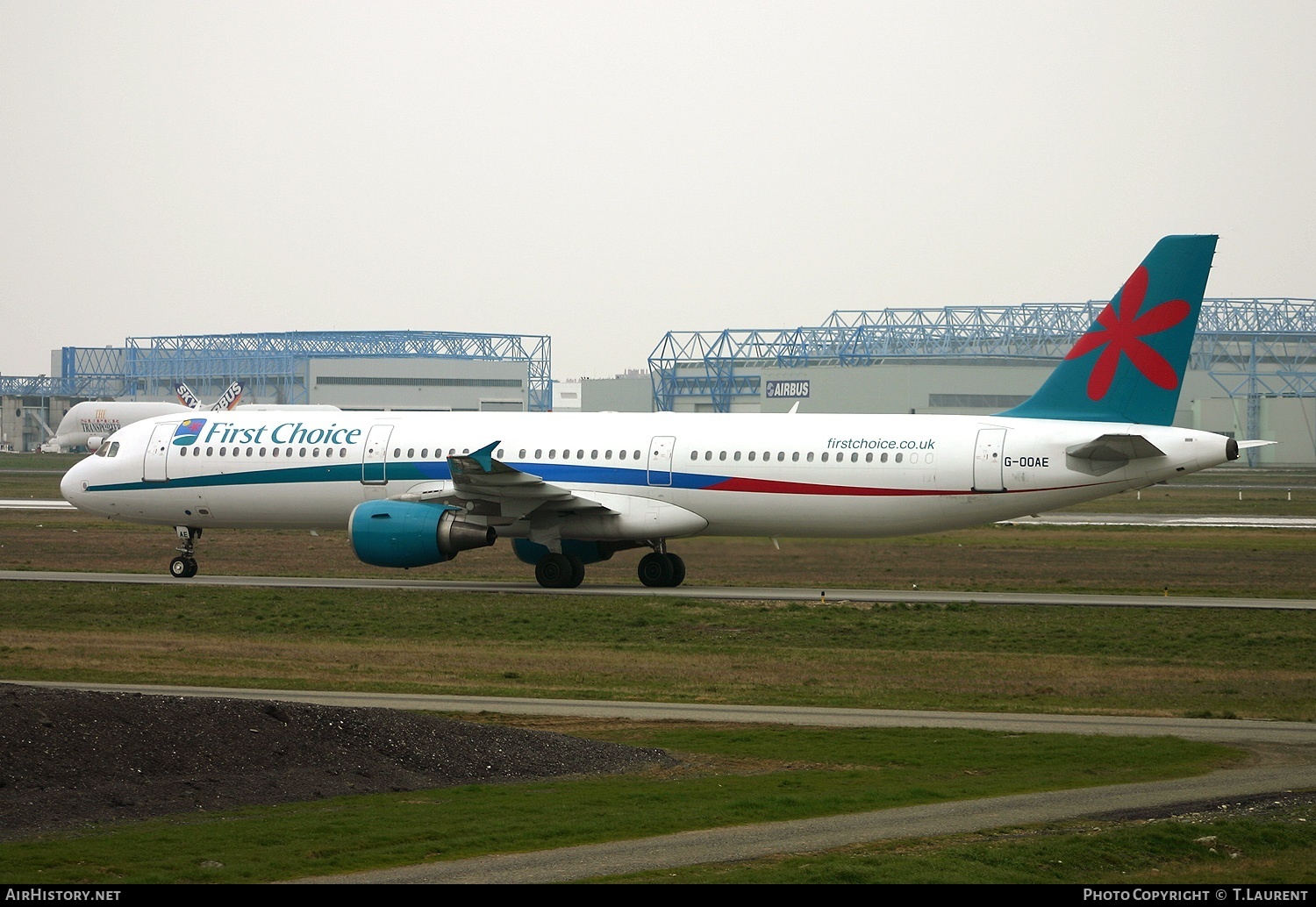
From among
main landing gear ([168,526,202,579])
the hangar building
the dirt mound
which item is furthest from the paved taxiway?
the hangar building

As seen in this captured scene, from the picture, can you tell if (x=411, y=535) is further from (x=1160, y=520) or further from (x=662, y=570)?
(x=1160, y=520)

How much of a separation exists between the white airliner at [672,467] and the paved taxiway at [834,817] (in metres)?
13.9

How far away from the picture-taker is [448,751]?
15430 millimetres

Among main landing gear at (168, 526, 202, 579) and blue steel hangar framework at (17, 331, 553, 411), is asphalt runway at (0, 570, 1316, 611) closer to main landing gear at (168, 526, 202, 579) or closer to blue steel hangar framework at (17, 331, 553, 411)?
main landing gear at (168, 526, 202, 579)

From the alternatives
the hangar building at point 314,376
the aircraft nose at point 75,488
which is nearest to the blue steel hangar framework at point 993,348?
the hangar building at point 314,376

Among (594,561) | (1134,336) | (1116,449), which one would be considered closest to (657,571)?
(594,561)

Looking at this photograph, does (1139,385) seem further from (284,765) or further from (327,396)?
(327,396)

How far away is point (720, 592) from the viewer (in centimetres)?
3503

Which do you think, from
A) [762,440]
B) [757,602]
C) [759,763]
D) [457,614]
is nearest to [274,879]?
[759,763]

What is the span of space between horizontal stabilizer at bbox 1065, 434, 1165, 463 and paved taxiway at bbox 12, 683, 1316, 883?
13472mm

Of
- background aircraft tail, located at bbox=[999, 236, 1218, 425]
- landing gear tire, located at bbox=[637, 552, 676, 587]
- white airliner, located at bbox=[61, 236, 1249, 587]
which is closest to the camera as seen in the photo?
background aircraft tail, located at bbox=[999, 236, 1218, 425]

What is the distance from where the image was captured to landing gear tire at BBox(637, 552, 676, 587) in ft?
119
